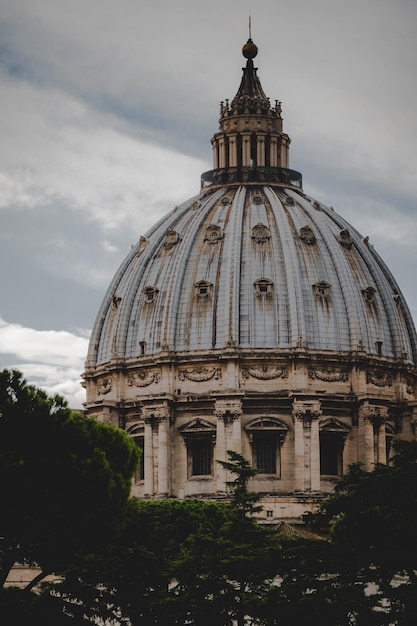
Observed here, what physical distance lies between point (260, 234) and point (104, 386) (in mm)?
12027

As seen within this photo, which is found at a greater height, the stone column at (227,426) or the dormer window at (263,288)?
the dormer window at (263,288)

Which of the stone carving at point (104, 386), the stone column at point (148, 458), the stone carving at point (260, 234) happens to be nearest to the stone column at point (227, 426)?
the stone column at point (148, 458)

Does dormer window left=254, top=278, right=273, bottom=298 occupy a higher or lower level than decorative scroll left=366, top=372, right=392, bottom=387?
higher

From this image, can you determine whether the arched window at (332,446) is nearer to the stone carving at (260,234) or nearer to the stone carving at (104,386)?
the stone carving at (260,234)

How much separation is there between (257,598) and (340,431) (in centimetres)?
4057

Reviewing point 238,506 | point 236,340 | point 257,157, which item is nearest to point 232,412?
point 236,340

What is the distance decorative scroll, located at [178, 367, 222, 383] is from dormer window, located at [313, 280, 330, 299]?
23.6 ft

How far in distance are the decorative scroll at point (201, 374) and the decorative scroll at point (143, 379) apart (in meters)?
1.54

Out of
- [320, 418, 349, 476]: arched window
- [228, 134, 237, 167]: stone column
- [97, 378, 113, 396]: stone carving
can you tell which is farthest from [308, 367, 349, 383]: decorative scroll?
[228, 134, 237, 167]: stone column

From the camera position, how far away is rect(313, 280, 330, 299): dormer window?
8444 centimetres

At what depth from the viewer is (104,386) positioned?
86.6 metres

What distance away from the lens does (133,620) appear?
142ft

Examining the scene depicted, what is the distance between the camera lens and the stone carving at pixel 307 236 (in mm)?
86562

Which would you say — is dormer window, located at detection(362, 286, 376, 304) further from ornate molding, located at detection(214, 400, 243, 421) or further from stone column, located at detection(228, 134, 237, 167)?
stone column, located at detection(228, 134, 237, 167)
